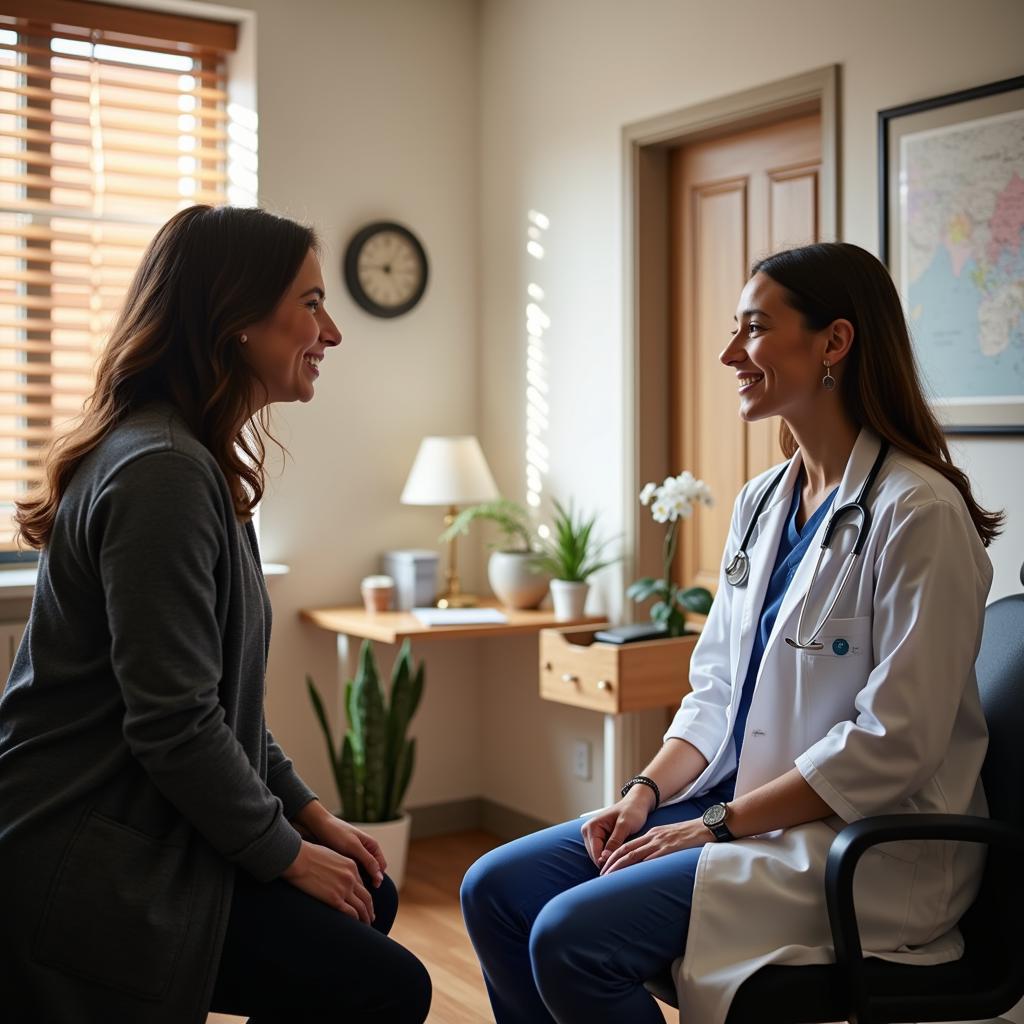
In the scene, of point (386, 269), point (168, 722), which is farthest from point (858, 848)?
point (386, 269)

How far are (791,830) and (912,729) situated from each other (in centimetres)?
22

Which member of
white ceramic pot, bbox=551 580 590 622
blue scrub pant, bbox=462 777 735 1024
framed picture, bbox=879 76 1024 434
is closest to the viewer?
blue scrub pant, bbox=462 777 735 1024

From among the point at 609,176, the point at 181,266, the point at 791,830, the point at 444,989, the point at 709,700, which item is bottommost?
the point at 444,989

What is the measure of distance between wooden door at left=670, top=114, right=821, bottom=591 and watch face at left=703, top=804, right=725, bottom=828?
1.61 metres

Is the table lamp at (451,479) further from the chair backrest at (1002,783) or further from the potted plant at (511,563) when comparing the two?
the chair backrest at (1002,783)

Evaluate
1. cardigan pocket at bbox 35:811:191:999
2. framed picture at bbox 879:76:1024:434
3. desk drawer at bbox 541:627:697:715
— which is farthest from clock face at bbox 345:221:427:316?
cardigan pocket at bbox 35:811:191:999

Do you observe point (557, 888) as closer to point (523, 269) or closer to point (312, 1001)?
point (312, 1001)

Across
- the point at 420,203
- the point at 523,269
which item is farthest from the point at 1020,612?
the point at 420,203

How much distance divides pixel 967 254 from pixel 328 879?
6.10 ft

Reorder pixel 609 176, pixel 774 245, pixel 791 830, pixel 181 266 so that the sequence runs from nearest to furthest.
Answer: pixel 181 266
pixel 791 830
pixel 774 245
pixel 609 176

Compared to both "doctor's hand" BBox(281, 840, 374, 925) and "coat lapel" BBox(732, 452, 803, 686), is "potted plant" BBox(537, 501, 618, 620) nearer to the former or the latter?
"coat lapel" BBox(732, 452, 803, 686)

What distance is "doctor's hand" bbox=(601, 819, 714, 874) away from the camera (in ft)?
5.95

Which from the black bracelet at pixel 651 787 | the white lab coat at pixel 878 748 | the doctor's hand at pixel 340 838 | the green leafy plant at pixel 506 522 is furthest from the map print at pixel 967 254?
the doctor's hand at pixel 340 838

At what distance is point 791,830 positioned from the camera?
5.75 ft
